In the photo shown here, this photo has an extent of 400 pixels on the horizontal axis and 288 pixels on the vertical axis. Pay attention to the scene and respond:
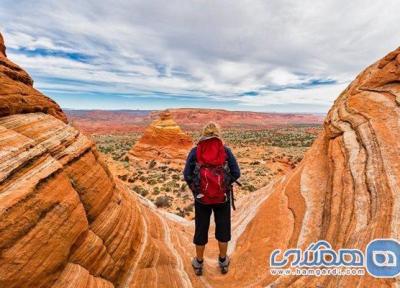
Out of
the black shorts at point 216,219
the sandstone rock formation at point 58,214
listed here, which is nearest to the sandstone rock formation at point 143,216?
the sandstone rock formation at point 58,214

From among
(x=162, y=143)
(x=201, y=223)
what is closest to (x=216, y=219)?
(x=201, y=223)

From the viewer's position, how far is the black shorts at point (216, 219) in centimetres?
489

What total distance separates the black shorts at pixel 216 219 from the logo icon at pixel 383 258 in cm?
214

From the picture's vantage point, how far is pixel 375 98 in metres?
5.43

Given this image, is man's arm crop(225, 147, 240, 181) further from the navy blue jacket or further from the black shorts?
the black shorts

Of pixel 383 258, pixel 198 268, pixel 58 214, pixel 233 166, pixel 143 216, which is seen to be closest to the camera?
pixel 383 258

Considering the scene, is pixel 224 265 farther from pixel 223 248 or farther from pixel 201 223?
pixel 201 223

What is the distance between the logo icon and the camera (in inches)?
127

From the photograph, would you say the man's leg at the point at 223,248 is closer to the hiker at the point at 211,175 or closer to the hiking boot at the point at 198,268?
the hiker at the point at 211,175

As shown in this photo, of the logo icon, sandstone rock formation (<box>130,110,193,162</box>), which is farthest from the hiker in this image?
sandstone rock formation (<box>130,110,193,162</box>)

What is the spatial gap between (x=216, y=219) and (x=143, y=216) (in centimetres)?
243

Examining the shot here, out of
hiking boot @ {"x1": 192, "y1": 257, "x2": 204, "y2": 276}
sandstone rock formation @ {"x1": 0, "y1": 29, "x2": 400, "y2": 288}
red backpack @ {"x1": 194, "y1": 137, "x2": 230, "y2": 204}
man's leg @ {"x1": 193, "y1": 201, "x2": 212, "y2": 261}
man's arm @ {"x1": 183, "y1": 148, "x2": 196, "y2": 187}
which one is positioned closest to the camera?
sandstone rock formation @ {"x1": 0, "y1": 29, "x2": 400, "y2": 288}

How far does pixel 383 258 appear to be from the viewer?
131 inches

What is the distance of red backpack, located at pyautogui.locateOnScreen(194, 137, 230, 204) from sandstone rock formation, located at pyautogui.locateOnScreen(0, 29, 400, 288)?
146cm
